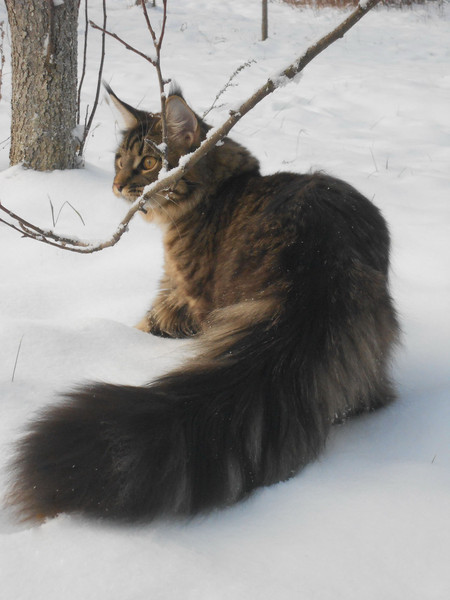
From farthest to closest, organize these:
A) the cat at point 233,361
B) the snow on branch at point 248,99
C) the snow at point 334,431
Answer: the snow on branch at point 248,99 < the cat at point 233,361 < the snow at point 334,431

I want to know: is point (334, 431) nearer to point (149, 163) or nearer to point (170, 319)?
point (170, 319)

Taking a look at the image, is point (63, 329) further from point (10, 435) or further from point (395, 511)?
point (395, 511)

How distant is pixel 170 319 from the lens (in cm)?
248

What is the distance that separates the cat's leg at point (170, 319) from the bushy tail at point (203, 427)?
2.72 feet

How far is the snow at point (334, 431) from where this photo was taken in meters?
1.05

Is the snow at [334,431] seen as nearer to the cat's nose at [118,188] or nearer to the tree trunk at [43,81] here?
the tree trunk at [43,81]

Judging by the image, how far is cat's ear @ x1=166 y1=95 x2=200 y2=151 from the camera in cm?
212

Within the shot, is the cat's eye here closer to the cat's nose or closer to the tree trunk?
the cat's nose

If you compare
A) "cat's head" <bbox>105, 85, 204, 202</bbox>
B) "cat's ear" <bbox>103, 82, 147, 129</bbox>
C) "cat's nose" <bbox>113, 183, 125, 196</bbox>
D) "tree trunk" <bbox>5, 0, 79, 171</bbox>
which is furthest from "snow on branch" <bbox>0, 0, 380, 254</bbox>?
"tree trunk" <bbox>5, 0, 79, 171</bbox>

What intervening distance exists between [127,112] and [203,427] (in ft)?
5.49

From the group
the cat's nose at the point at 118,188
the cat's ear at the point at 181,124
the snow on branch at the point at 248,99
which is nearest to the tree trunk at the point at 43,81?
the cat's nose at the point at 118,188

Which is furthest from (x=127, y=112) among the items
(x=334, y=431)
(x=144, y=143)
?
(x=334, y=431)

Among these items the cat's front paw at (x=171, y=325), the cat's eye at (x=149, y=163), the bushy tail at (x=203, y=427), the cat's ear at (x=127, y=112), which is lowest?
the cat's front paw at (x=171, y=325)

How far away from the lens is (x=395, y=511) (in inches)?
48.2
